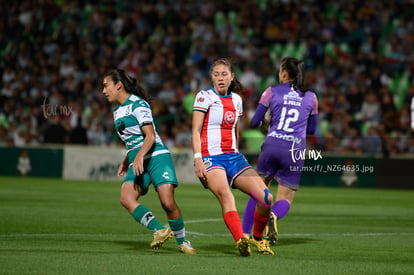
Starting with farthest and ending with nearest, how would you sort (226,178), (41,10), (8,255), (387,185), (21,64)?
(41,10)
(21,64)
(387,185)
(226,178)
(8,255)

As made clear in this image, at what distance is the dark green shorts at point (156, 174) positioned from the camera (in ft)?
27.6

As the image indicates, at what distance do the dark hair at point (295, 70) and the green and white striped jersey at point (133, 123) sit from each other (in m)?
1.87

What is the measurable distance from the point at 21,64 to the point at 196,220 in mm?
16179

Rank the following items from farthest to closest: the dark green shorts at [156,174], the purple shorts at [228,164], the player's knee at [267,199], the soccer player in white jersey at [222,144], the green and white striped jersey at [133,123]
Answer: the green and white striped jersey at [133,123] < the dark green shorts at [156,174] < the player's knee at [267,199] < the purple shorts at [228,164] < the soccer player in white jersey at [222,144]

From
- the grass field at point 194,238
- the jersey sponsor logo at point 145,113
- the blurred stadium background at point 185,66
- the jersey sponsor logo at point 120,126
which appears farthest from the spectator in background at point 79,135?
the jersey sponsor logo at point 145,113

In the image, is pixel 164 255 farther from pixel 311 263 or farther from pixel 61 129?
pixel 61 129

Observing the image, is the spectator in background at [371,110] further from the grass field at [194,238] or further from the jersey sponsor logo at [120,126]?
the jersey sponsor logo at [120,126]

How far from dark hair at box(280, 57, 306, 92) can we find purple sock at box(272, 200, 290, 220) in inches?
54.3

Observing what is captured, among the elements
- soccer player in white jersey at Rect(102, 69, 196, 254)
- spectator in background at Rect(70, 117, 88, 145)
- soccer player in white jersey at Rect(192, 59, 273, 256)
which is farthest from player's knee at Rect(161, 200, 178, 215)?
spectator in background at Rect(70, 117, 88, 145)

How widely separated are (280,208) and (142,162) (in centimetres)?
210

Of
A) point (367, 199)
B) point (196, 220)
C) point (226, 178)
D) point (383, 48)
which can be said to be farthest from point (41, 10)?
point (226, 178)

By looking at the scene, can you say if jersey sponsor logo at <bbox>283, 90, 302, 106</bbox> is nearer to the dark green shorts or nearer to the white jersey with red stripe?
the white jersey with red stripe

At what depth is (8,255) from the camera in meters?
7.55

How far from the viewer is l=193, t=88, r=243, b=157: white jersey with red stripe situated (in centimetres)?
820
